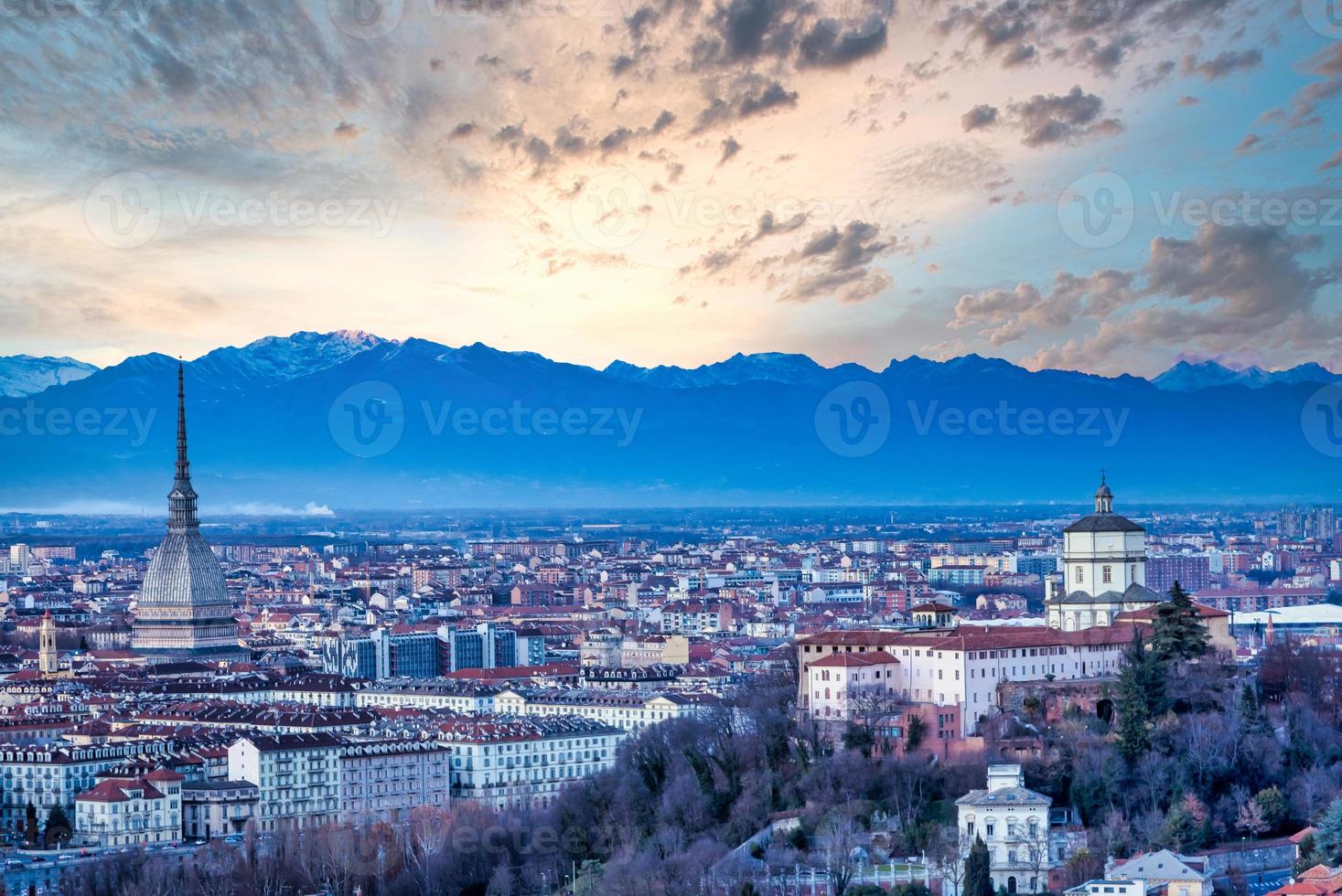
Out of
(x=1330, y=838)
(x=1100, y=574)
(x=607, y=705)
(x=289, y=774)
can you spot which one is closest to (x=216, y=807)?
(x=289, y=774)

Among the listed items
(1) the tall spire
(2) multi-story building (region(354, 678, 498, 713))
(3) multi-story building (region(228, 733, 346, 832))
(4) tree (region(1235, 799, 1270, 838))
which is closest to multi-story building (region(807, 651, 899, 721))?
(4) tree (region(1235, 799, 1270, 838))

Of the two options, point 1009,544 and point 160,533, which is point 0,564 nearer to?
point 160,533

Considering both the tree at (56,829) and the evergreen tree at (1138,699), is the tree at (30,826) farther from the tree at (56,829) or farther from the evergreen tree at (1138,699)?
the evergreen tree at (1138,699)

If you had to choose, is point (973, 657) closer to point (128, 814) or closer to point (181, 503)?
point (128, 814)

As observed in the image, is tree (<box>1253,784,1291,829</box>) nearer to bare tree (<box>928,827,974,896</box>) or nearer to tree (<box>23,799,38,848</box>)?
bare tree (<box>928,827,974,896</box>)

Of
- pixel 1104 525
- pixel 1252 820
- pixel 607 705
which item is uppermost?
pixel 1104 525

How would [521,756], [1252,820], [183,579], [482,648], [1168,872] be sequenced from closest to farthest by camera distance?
[1168,872]
[1252,820]
[521,756]
[482,648]
[183,579]
